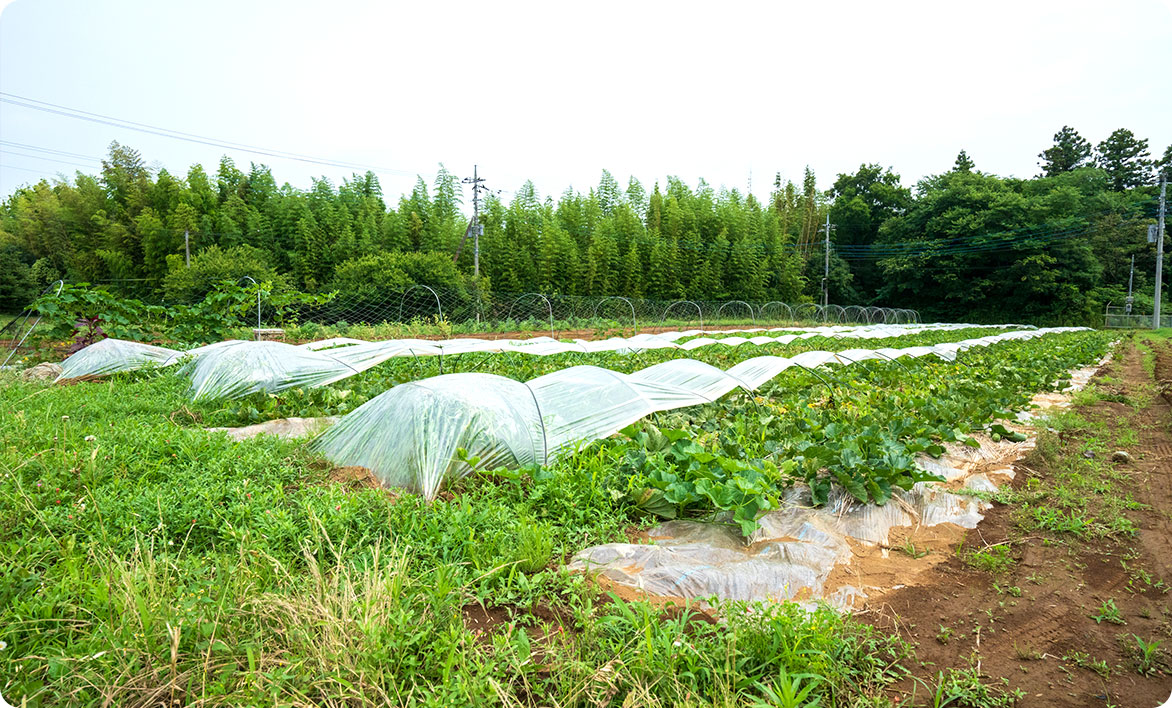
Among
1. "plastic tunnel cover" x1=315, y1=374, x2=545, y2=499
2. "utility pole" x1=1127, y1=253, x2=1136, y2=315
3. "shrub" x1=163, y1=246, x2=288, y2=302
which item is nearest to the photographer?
"plastic tunnel cover" x1=315, y1=374, x2=545, y2=499

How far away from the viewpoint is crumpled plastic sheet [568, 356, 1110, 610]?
2.34 meters

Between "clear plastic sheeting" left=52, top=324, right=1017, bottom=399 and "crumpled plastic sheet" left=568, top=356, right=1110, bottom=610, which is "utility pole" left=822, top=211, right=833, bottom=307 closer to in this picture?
"clear plastic sheeting" left=52, top=324, right=1017, bottom=399

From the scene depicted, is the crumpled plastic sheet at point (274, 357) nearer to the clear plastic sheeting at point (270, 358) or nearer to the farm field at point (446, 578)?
the clear plastic sheeting at point (270, 358)

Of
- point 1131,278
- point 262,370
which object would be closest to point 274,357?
point 262,370

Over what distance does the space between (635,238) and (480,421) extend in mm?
22685

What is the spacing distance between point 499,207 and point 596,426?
2037 cm

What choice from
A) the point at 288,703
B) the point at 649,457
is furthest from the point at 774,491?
the point at 288,703

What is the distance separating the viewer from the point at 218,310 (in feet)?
34.8

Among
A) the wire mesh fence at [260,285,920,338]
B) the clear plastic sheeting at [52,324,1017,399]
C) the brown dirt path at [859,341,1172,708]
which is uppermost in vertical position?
the wire mesh fence at [260,285,920,338]

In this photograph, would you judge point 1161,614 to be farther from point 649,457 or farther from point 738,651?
point 649,457

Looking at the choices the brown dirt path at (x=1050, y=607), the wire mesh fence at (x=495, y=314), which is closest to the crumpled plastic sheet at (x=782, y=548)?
the brown dirt path at (x=1050, y=607)

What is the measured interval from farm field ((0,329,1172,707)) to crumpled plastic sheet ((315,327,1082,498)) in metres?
0.15

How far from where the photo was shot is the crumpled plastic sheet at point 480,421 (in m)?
3.36

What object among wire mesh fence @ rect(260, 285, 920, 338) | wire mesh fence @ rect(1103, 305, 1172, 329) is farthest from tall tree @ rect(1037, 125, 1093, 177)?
wire mesh fence @ rect(260, 285, 920, 338)
